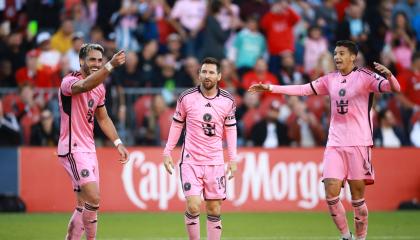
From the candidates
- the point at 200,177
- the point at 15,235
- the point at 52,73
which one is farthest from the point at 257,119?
the point at 200,177

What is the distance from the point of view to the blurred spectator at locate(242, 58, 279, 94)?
22.0 meters

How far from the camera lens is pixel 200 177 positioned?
1305cm

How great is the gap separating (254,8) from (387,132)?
4.83 m

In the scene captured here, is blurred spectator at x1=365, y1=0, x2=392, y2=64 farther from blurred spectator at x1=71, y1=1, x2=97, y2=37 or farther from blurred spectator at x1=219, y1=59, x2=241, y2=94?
blurred spectator at x1=71, y1=1, x2=97, y2=37

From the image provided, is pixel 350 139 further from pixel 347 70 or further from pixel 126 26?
pixel 126 26

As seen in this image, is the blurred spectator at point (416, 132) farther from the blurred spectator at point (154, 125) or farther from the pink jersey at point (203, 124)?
the pink jersey at point (203, 124)

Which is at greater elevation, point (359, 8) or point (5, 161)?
point (359, 8)

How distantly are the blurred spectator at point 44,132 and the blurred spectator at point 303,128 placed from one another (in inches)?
192

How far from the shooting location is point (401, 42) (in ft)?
79.5

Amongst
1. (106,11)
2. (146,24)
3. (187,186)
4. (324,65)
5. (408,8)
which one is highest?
(408,8)

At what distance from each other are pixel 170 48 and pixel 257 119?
2.79 m

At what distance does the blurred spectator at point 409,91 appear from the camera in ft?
72.3

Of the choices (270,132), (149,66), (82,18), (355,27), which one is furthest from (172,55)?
(355,27)

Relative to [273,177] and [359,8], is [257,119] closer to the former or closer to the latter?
[273,177]
